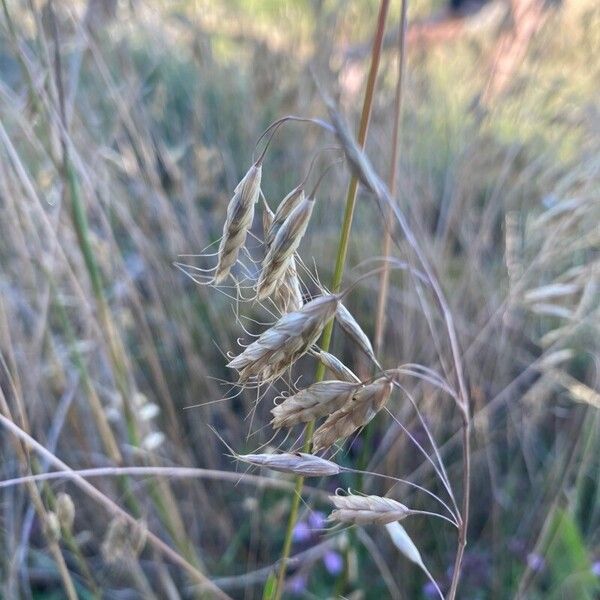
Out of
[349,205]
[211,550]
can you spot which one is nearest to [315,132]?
[211,550]

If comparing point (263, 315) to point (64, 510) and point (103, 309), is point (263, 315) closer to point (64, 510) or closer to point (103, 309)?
point (103, 309)

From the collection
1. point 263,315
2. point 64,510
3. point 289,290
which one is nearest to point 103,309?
point 64,510

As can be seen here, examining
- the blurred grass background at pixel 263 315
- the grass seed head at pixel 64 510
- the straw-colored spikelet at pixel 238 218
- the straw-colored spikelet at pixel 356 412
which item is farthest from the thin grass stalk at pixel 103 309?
the straw-colored spikelet at pixel 356 412

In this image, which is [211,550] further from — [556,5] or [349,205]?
[556,5]

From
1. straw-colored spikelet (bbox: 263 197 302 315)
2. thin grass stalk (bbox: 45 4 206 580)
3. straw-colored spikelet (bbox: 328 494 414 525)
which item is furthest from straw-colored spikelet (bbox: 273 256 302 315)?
thin grass stalk (bbox: 45 4 206 580)

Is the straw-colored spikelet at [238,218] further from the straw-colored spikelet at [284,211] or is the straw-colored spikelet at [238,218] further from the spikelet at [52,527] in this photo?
the spikelet at [52,527]

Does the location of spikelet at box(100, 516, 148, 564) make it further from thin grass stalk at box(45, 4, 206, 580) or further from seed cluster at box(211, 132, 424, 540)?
seed cluster at box(211, 132, 424, 540)
